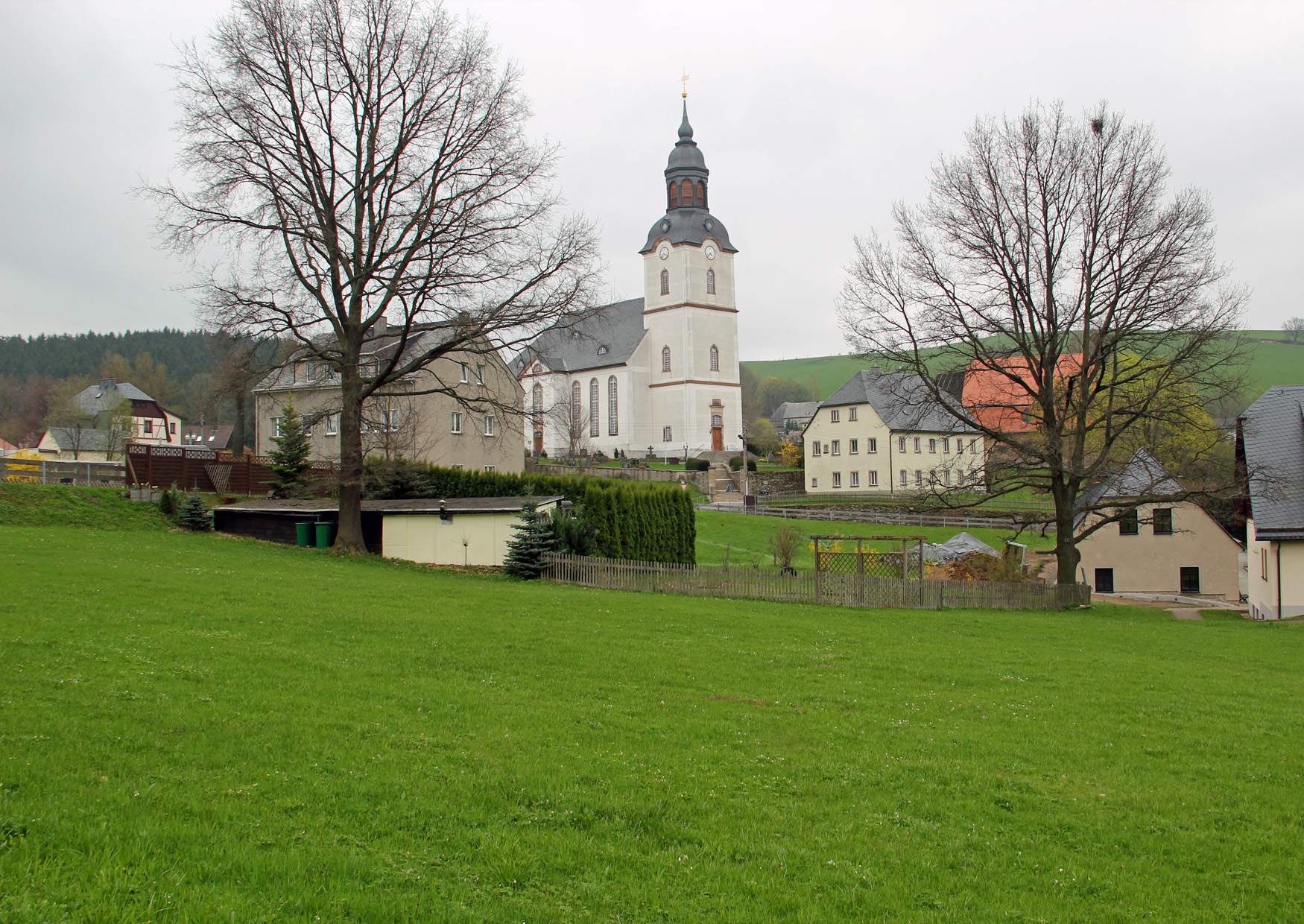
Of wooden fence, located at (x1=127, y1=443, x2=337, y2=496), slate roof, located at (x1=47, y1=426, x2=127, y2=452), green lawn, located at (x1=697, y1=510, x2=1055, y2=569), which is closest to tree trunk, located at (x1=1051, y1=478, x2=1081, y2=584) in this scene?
green lawn, located at (x1=697, y1=510, x2=1055, y2=569)

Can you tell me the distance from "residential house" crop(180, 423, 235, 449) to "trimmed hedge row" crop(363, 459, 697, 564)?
76712 millimetres

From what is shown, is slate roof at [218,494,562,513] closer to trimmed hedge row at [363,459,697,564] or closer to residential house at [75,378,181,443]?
trimmed hedge row at [363,459,697,564]

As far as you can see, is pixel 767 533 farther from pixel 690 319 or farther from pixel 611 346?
pixel 611 346

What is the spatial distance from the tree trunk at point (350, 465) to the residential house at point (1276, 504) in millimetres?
24275

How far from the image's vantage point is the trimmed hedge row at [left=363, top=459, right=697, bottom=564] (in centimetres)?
2992

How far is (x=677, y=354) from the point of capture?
86688 millimetres

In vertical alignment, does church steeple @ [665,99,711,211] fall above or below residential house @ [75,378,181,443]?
above

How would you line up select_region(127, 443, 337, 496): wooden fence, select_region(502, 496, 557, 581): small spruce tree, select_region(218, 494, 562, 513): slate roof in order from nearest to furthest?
select_region(502, 496, 557, 581): small spruce tree → select_region(218, 494, 562, 513): slate roof → select_region(127, 443, 337, 496): wooden fence

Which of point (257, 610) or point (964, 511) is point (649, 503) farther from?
point (964, 511)

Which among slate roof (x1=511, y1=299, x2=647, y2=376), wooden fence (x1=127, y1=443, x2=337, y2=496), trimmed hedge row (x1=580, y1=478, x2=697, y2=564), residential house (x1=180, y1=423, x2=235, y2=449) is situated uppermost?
slate roof (x1=511, y1=299, x2=647, y2=376)

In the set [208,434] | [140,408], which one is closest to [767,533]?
[140,408]

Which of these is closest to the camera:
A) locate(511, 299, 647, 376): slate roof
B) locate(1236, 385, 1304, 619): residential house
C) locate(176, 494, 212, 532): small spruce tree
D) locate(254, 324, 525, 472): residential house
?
locate(1236, 385, 1304, 619): residential house

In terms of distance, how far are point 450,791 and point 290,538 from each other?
27.1 meters

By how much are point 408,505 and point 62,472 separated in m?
16.5
